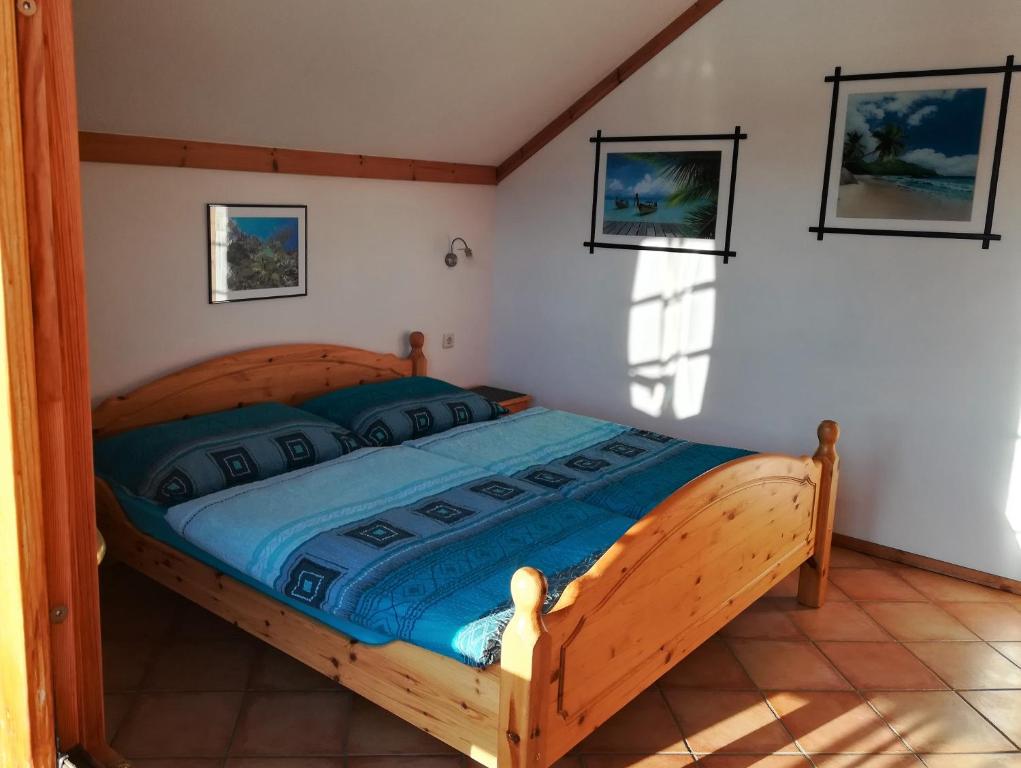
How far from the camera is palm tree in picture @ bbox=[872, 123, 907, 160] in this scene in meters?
3.63

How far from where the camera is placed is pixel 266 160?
372 centimetres

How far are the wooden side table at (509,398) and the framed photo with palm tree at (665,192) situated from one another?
0.86 m

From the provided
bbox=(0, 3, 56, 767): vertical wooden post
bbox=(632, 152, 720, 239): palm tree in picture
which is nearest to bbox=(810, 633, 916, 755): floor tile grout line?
bbox=(632, 152, 720, 239): palm tree in picture

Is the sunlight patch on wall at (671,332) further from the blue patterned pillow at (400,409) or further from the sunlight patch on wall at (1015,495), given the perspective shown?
the sunlight patch on wall at (1015,495)

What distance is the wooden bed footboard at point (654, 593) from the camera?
195cm

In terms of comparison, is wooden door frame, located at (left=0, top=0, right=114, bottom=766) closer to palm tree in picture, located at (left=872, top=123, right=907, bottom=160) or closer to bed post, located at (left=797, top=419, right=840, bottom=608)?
bed post, located at (left=797, top=419, right=840, bottom=608)

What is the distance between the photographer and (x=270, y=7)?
2.89 metres

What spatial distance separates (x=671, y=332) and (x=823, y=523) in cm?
135

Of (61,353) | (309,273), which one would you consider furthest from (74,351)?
(309,273)

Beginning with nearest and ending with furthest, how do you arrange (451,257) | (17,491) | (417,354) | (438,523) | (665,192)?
(17,491) < (438,523) < (665,192) < (417,354) < (451,257)

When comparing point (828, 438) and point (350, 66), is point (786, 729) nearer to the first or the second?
point (828, 438)

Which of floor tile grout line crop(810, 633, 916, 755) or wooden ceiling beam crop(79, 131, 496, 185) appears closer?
floor tile grout line crop(810, 633, 916, 755)

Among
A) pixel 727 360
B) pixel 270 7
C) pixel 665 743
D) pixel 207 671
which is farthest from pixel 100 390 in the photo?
A: pixel 727 360

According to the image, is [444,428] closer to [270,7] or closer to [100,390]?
[100,390]
